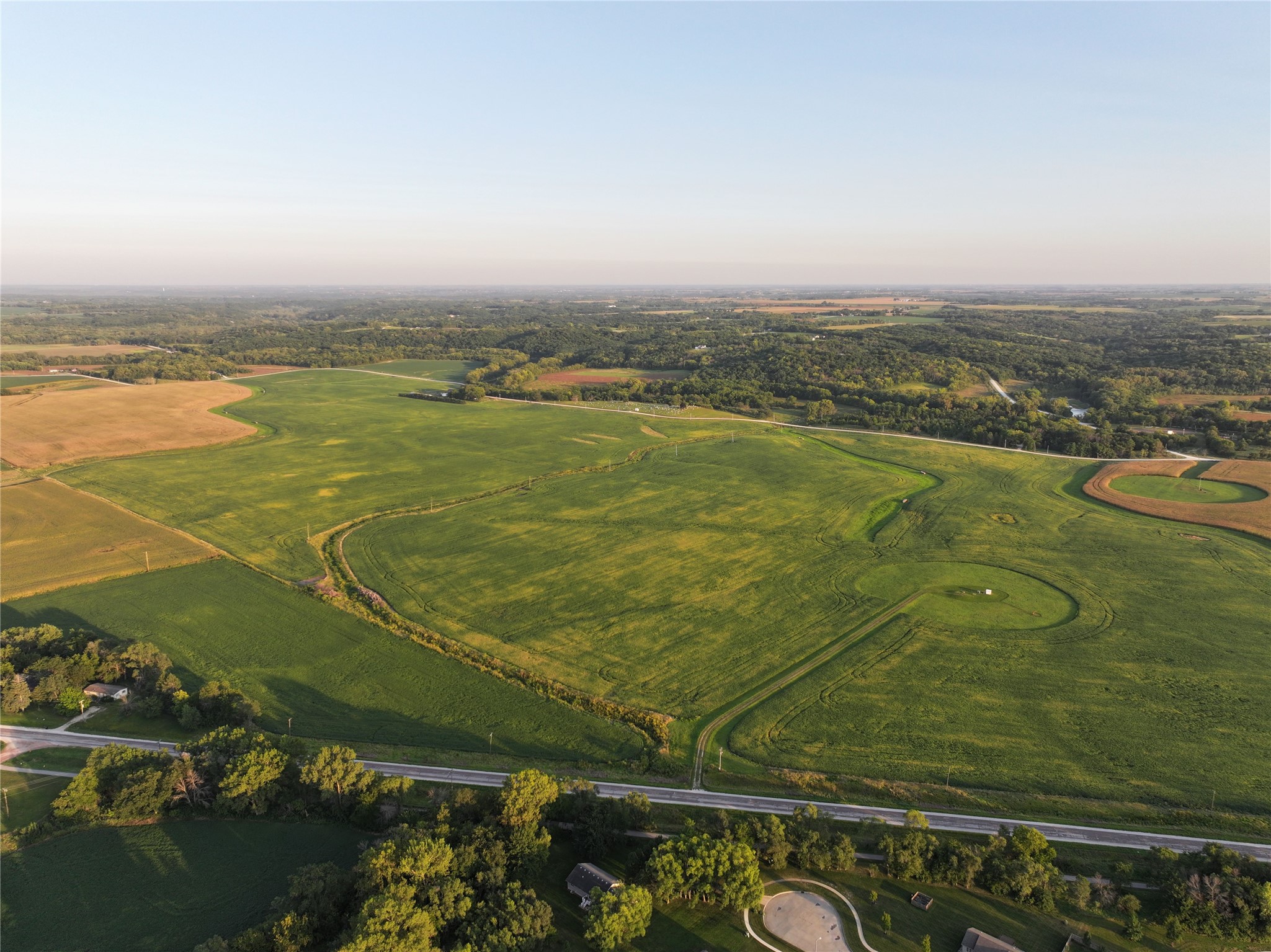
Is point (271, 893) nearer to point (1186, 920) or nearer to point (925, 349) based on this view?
point (1186, 920)

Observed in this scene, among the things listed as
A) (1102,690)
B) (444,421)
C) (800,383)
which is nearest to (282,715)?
(1102,690)

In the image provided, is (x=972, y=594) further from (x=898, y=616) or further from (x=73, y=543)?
(x=73, y=543)

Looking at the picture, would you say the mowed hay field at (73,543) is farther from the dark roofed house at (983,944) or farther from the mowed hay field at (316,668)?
the dark roofed house at (983,944)

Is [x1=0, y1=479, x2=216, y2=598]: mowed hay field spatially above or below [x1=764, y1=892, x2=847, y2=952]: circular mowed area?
above

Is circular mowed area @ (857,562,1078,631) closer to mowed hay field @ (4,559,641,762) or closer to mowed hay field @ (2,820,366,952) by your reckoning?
mowed hay field @ (4,559,641,762)

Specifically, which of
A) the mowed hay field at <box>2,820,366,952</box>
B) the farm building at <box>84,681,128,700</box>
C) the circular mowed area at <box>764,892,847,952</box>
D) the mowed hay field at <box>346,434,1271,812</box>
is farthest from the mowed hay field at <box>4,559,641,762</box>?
the circular mowed area at <box>764,892,847,952</box>

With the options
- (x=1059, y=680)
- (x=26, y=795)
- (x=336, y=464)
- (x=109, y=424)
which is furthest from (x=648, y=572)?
(x=109, y=424)

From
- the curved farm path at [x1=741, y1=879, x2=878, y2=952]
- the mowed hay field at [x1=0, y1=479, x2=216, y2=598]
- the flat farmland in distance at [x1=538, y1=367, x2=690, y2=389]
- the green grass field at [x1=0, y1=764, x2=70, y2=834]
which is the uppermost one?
the flat farmland in distance at [x1=538, y1=367, x2=690, y2=389]
